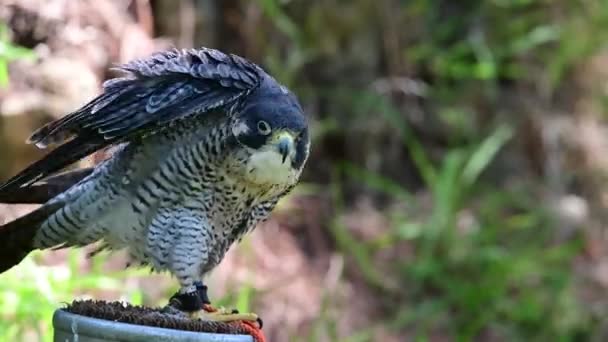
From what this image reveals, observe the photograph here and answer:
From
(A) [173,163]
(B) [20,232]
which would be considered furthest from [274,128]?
(B) [20,232]

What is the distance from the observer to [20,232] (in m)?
2.92

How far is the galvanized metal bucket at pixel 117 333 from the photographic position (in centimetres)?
223

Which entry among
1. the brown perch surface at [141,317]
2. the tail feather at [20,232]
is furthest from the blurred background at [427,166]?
the brown perch surface at [141,317]

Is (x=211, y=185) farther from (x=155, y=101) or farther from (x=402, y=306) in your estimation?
(x=402, y=306)

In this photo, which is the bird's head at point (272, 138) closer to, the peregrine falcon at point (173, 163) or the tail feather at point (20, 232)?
the peregrine falcon at point (173, 163)

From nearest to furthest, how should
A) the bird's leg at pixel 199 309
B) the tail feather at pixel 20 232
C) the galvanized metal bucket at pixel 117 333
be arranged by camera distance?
the galvanized metal bucket at pixel 117 333
the bird's leg at pixel 199 309
the tail feather at pixel 20 232

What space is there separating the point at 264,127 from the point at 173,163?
289 millimetres

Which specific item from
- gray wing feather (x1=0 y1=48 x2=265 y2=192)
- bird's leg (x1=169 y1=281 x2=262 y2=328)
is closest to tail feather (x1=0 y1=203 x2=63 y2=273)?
gray wing feather (x1=0 y1=48 x2=265 y2=192)

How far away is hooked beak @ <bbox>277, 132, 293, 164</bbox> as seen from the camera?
2.65 meters

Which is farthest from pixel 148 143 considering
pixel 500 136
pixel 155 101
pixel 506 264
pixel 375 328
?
pixel 500 136

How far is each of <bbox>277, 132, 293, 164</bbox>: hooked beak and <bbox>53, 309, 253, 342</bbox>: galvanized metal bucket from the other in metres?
0.53

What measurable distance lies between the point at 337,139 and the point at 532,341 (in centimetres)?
157

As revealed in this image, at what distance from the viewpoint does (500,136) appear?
596cm

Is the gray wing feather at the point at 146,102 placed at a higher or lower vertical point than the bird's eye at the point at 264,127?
higher
